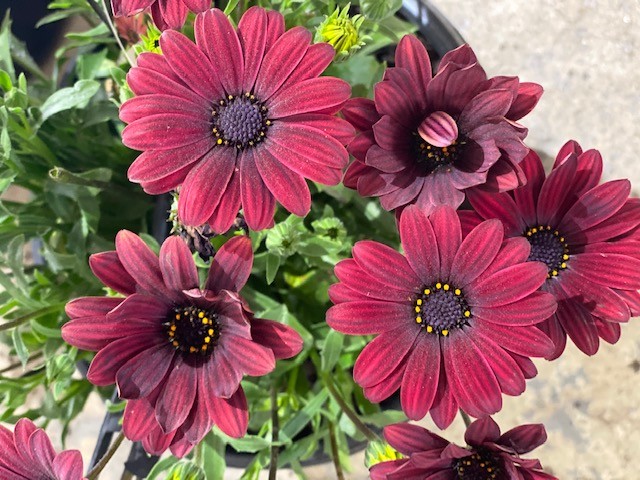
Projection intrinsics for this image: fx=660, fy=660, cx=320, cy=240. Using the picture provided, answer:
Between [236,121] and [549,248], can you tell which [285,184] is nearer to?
[236,121]

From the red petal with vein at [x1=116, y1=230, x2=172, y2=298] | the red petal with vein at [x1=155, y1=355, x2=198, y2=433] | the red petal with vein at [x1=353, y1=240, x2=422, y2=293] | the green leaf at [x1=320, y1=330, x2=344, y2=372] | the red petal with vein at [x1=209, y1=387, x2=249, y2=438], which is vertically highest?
the red petal with vein at [x1=353, y1=240, x2=422, y2=293]

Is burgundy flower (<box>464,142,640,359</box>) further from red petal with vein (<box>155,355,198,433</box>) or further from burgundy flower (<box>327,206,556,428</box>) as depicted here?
red petal with vein (<box>155,355,198,433</box>)

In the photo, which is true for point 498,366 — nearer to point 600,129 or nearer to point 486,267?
point 486,267

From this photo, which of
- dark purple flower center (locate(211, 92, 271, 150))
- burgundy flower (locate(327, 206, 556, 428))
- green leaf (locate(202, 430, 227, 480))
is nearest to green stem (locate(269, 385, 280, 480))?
green leaf (locate(202, 430, 227, 480))

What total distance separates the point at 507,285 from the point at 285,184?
Result: 6.1 inches

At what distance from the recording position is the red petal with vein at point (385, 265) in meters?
0.42

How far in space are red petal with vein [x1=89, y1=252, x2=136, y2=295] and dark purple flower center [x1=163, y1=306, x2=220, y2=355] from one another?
0.04 meters

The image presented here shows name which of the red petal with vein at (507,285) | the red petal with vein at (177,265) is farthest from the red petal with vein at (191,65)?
the red petal with vein at (507,285)

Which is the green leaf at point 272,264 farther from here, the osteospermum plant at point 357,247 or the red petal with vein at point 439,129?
the red petal with vein at point 439,129

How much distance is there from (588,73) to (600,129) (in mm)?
78

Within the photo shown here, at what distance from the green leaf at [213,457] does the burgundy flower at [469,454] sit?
15 centimetres

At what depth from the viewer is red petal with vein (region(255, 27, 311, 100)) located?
1.34 feet

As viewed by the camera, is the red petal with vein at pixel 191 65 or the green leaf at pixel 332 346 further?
the green leaf at pixel 332 346

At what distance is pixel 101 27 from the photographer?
0.65m
